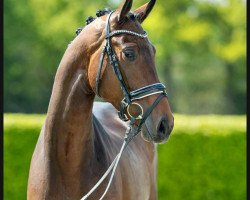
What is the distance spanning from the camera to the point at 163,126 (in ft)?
15.1

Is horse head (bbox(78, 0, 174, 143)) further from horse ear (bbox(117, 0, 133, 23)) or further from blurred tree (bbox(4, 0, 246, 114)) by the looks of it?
blurred tree (bbox(4, 0, 246, 114))

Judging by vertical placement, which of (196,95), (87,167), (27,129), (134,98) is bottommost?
(87,167)

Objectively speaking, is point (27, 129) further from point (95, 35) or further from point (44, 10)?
point (44, 10)

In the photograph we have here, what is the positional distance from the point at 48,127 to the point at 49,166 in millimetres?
238

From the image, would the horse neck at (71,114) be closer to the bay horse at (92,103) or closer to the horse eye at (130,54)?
the bay horse at (92,103)

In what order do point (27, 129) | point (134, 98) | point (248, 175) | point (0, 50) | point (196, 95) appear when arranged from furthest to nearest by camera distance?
1. point (196, 95)
2. point (27, 129)
3. point (248, 175)
4. point (0, 50)
5. point (134, 98)

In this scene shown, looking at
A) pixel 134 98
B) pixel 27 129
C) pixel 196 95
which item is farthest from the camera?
pixel 196 95

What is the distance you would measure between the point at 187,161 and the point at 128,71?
641 centimetres

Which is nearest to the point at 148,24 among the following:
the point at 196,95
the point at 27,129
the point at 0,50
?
the point at 196,95

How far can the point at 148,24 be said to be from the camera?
3028 cm

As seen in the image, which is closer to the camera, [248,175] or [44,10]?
[248,175]

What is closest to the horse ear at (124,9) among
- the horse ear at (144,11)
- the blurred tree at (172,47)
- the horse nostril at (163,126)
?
the horse ear at (144,11)

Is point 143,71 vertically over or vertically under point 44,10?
under

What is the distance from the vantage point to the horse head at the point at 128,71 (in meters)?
4.62
